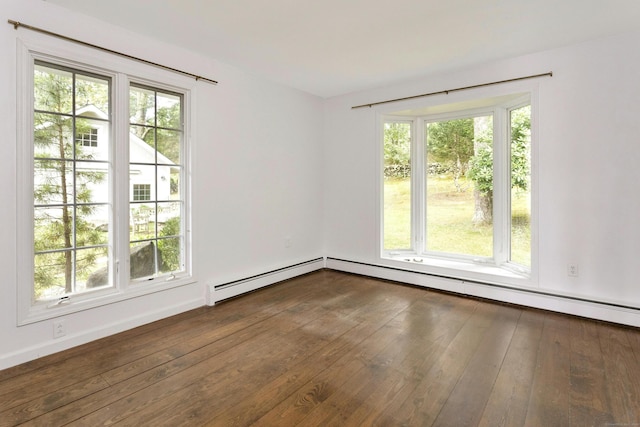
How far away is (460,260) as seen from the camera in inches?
164

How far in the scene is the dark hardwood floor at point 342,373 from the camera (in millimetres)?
1723

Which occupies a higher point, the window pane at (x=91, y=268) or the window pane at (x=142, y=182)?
the window pane at (x=142, y=182)

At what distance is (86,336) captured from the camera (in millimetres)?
2504

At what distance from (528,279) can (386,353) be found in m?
1.92

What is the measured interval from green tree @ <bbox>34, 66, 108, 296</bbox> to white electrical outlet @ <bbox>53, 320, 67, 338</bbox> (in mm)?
231

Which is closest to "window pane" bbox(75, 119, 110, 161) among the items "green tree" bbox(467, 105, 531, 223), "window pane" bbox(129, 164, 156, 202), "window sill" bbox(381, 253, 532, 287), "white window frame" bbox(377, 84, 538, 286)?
"window pane" bbox(129, 164, 156, 202)

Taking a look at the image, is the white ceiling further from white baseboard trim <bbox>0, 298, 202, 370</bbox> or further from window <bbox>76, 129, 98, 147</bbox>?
white baseboard trim <bbox>0, 298, 202, 370</bbox>

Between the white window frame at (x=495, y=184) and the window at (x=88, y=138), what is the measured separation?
10.4ft

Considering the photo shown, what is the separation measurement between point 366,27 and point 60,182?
2688 millimetres

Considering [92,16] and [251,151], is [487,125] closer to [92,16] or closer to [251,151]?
[251,151]

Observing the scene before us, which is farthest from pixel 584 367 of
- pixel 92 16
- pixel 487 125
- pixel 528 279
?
pixel 92 16

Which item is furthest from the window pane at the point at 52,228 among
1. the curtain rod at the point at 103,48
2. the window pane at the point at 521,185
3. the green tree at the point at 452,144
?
the window pane at the point at 521,185

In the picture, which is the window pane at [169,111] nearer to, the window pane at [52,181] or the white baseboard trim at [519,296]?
the window pane at [52,181]

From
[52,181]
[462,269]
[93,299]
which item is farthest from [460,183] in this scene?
[52,181]
